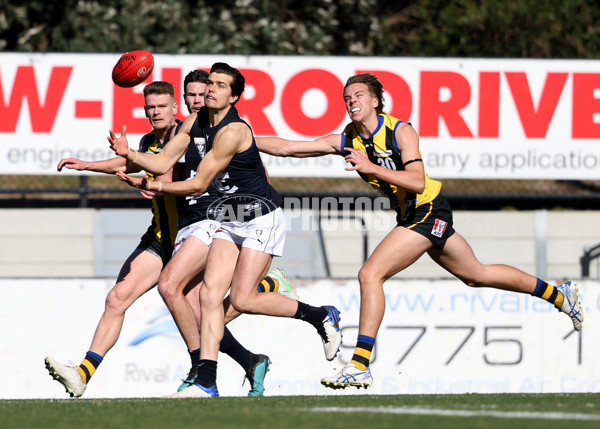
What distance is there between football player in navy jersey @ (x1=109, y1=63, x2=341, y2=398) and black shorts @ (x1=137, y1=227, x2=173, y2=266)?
0.60 m

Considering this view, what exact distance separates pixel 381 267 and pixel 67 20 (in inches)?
392

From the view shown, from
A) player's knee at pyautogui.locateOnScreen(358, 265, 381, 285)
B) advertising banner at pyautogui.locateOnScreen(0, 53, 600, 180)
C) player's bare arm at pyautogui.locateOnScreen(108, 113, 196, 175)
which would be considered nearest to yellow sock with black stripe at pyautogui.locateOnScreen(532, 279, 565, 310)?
player's knee at pyautogui.locateOnScreen(358, 265, 381, 285)

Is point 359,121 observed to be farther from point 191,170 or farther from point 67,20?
point 67,20

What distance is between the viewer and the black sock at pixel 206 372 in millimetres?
6484

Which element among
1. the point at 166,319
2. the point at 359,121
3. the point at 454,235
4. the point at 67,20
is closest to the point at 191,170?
the point at 359,121

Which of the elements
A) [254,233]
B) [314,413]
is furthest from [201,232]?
[314,413]

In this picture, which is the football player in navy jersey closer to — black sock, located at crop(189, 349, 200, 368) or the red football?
black sock, located at crop(189, 349, 200, 368)

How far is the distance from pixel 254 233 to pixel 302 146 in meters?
0.88

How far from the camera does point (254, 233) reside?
6.70 metres

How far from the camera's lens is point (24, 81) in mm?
11320

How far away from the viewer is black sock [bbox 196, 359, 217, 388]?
648 cm

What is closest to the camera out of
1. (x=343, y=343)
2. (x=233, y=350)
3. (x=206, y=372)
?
(x=206, y=372)

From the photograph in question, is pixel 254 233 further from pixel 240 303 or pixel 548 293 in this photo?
pixel 548 293

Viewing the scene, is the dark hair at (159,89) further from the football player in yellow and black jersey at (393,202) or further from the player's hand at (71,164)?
the football player in yellow and black jersey at (393,202)
